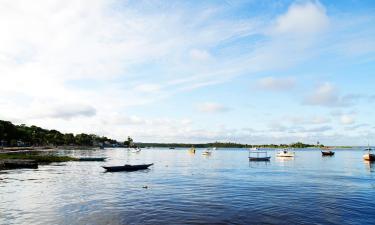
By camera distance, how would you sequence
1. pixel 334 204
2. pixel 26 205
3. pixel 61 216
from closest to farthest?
1. pixel 61 216
2. pixel 26 205
3. pixel 334 204

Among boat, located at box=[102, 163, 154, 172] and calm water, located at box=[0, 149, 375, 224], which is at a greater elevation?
boat, located at box=[102, 163, 154, 172]

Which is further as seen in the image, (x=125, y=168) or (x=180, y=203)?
(x=125, y=168)

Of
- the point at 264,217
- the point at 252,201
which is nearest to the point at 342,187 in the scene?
the point at 252,201

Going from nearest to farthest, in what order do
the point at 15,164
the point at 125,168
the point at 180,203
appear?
the point at 180,203 < the point at 15,164 < the point at 125,168

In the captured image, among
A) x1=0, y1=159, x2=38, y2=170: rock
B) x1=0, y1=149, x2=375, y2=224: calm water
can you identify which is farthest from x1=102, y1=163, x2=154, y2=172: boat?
x1=0, y1=149, x2=375, y2=224: calm water

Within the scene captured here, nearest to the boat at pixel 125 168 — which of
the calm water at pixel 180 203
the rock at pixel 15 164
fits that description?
the rock at pixel 15 164

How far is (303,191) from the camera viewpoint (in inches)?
1834

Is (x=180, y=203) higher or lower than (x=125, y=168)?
lower

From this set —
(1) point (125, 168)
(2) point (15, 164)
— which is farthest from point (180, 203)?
(2) point (15, 164)

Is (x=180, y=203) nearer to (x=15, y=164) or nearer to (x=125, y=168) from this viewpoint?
(x=125, y=168)

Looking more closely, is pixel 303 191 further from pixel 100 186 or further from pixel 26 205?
pixel 26 205

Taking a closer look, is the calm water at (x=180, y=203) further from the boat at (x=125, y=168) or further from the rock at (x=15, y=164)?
the rock at (x=15, y=164)

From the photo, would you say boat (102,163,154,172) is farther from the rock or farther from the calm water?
the calm water

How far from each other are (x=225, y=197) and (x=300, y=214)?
36.5ft
